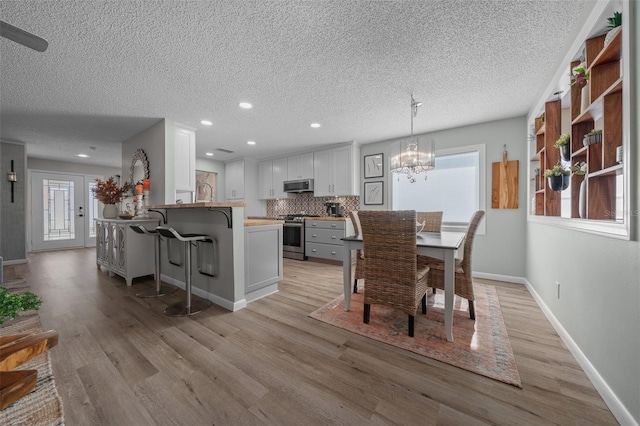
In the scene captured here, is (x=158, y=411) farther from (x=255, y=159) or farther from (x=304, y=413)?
(x=255, y=159)

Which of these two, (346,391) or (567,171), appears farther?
(567,171)

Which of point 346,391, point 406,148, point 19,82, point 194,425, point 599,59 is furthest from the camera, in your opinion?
point 406,148

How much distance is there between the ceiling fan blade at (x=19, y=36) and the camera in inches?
47.7

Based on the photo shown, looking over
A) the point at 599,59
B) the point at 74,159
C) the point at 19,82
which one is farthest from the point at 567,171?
the point at 74,159

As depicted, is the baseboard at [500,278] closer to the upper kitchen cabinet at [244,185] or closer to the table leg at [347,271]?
the table leg at [347,271]

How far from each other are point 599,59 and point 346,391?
2.48 metres

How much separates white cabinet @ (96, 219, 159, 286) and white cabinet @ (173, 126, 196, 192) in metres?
0.70

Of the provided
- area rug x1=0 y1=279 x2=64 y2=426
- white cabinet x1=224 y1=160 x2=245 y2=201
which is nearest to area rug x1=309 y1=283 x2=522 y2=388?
area rug x1=0 y1=279 x2=64 y2=426

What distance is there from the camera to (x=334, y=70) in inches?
89.8

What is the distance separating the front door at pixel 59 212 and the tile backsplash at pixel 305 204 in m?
5.12

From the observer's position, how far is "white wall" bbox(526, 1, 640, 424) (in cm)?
116

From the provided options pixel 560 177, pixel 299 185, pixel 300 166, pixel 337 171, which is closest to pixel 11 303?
pixel 560 177

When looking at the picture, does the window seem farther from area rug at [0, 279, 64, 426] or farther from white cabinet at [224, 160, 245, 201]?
area rug at [0, 279, 64, 426]

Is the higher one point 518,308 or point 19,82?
point 19,82
